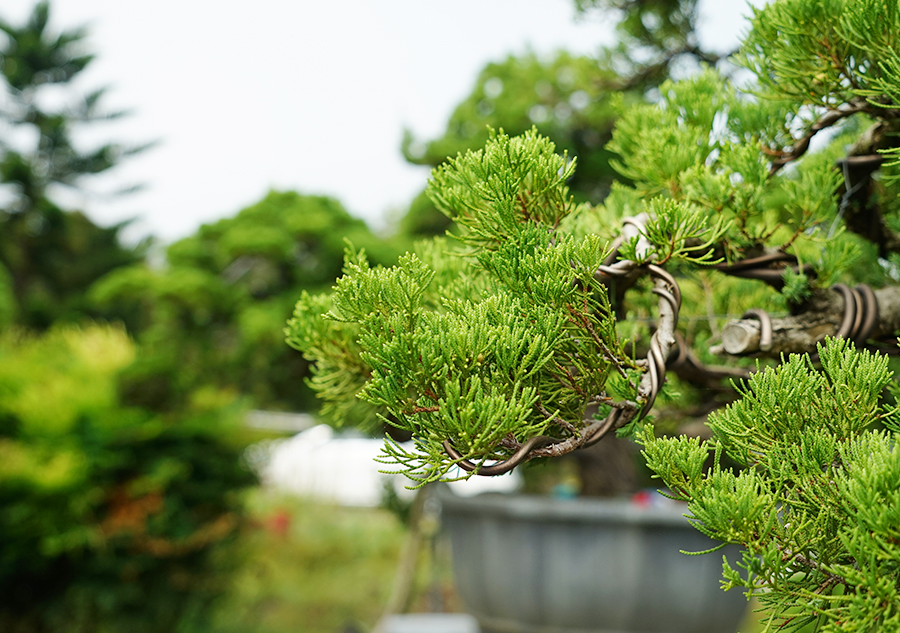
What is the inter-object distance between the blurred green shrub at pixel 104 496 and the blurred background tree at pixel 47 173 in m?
5.02

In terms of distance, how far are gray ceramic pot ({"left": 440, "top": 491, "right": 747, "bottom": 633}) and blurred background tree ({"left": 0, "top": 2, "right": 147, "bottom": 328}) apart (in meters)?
6.36

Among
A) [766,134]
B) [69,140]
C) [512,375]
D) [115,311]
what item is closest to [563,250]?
[512,375]

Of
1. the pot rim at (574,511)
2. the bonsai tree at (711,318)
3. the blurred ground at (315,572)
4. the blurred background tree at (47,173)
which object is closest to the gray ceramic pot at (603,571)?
the pot rim at (574,511)

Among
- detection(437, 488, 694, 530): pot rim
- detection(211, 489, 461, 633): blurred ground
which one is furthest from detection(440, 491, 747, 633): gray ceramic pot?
detection(211, 489, 461, 633): blurred ground

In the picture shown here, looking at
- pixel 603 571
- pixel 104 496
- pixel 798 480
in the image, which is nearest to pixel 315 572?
pixel 104 496

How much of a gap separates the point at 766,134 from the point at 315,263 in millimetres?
1780

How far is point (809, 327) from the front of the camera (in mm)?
569

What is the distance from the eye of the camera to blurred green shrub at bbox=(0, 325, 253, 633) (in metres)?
1.89

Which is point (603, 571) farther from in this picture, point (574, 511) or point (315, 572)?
point (315, 572)

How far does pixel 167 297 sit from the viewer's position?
83.4 inches

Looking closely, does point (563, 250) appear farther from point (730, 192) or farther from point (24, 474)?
point (24, 474)

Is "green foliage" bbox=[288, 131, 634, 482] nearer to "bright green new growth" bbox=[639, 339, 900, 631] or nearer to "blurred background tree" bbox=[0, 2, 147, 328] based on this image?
"bright green new growth" bbox=[639, 339, 900, 631]

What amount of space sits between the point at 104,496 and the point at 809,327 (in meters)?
2.06

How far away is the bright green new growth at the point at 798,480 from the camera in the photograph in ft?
1.13
